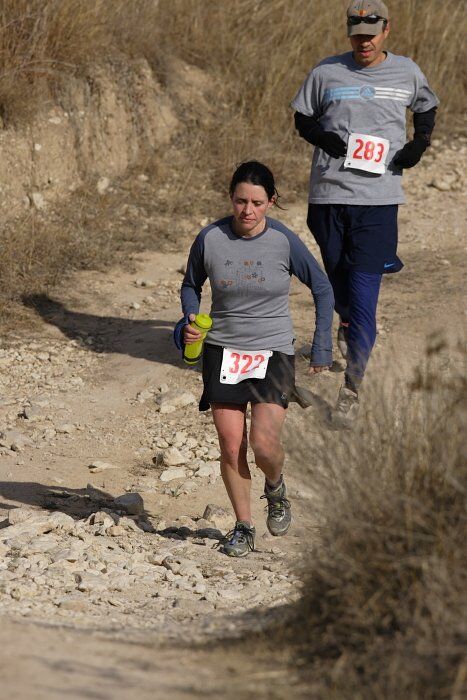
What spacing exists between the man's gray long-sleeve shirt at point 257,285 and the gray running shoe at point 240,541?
831 millimetres

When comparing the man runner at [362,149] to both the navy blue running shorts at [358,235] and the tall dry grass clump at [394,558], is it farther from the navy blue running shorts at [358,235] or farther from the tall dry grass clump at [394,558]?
the tall dry grass clump at [394,558]

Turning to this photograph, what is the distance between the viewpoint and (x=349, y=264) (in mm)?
7074

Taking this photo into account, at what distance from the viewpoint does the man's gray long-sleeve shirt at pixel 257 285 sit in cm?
537

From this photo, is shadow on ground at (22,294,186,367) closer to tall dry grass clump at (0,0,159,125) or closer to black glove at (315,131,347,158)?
black glove at (315,131,347,158)

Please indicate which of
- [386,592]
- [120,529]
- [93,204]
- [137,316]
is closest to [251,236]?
[120,529]

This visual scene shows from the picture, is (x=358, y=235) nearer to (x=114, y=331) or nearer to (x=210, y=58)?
(x=114, y=331)

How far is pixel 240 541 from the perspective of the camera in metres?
5.58

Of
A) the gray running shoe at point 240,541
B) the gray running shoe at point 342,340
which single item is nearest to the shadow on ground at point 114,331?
the gray running shoe at point 342,340

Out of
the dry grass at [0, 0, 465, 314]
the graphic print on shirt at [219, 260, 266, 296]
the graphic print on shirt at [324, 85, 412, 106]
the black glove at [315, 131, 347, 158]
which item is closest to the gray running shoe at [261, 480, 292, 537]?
the graphic print on shirt at [219, 260, 266, 296]

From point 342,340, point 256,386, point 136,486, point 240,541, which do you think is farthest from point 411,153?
point 240,541

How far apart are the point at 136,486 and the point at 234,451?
1399mm

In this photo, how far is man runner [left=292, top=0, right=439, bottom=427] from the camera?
6.95 metres

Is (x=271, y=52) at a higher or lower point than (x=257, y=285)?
lower

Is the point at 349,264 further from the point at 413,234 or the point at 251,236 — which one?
the point at 413,234
